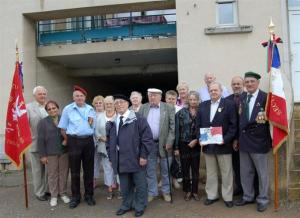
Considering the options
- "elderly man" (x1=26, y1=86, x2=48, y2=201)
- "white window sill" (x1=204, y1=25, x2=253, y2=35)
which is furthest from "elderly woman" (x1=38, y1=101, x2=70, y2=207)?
"white window sill" (x1=204, y1=25, x2=253, y2=35)

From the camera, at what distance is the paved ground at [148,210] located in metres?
5.94

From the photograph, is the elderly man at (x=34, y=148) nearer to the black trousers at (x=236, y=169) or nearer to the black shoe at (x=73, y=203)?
the black shoe at (x=73, y=203)

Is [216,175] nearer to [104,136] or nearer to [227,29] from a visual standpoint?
[104,136]

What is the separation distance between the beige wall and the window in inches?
5.3

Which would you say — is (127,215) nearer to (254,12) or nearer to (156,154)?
(156,154)

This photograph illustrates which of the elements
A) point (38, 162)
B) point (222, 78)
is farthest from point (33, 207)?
point (222, 78)

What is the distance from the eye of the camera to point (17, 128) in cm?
681

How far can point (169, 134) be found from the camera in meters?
6.63

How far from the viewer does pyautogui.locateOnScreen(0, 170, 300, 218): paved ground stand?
5.94m

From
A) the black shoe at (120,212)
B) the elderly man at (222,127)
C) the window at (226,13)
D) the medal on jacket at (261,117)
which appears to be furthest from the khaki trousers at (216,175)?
the window at (226,13)

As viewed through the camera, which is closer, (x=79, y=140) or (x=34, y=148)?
(x=79, y=140)

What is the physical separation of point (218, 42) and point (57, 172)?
4.77 meters

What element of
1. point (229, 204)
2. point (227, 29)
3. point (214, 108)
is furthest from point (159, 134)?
point (227, 29)

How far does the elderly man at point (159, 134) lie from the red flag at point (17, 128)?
1.91 meters
